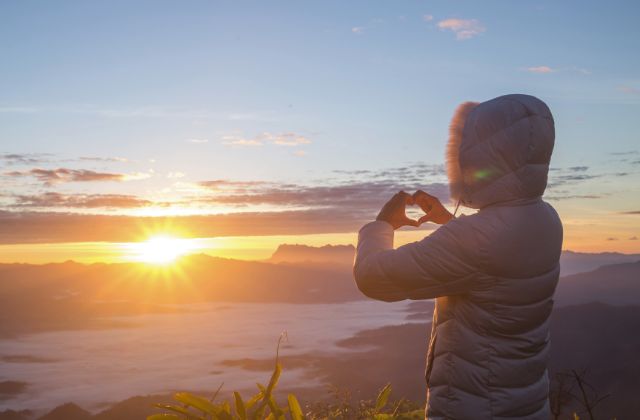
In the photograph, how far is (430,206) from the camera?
296 centimetres

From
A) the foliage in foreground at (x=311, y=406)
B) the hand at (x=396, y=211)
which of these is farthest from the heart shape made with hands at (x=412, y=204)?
the foliage in foreground at (x=311, y=406)

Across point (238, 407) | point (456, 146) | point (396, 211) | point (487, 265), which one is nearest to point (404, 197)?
point (396, 211)

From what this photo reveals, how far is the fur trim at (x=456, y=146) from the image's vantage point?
282 cm

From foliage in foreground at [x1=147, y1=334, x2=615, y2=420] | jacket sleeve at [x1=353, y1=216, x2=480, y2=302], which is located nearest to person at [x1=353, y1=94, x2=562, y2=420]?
jacket sleeve at [x1=353, y1=216, x2=480, y2=302]

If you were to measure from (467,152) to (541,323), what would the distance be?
93 centimetres

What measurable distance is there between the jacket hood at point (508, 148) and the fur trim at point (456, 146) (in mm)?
69

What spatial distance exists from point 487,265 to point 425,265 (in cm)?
28

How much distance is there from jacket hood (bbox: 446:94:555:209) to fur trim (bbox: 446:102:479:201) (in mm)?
69

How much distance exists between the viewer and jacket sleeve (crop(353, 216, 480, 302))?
254 centimetres

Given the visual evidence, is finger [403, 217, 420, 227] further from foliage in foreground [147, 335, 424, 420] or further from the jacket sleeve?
foliage in foreground [147, 335, 424, 420]

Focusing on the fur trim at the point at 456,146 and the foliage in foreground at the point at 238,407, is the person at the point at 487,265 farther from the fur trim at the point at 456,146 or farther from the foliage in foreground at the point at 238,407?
the foliage in foreground at the point at 238,407

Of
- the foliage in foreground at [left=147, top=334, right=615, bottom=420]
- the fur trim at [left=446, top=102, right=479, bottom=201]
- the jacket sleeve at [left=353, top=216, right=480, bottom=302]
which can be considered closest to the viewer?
the jacket sleeve at [left=353, top=216, right=480, bottom=302]

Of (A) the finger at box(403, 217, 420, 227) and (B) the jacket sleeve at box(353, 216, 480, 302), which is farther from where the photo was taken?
(A) the finger at box(403, 217, 420, 227)

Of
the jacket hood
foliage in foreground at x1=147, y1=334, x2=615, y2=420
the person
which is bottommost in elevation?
foliage in foreground at x1=147, y1=334, x2=615, y2=420
